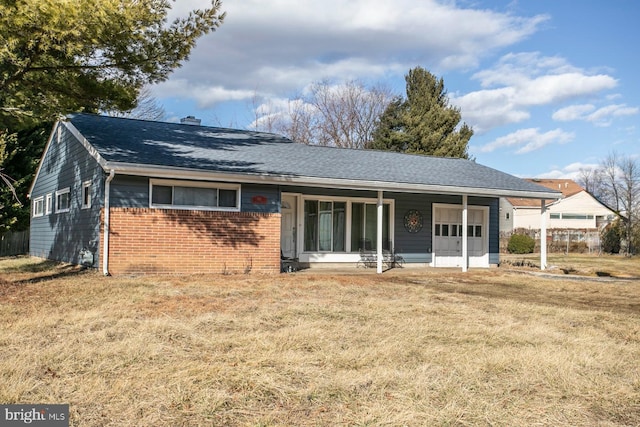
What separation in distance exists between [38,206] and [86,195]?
7.20 meters

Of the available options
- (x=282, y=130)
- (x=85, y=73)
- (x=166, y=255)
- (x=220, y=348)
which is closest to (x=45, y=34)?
(x=85, y=73)

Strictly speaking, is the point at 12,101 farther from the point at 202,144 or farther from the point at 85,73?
the point at 202,144

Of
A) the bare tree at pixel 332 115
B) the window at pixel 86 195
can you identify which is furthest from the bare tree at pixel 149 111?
the window at pixel 86 195

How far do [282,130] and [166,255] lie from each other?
2755 cm

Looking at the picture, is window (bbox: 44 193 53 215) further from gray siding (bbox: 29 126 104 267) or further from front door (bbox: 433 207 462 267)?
front door (bbox: 433 207 462 267)

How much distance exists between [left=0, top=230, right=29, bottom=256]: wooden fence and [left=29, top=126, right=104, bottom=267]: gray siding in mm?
2940

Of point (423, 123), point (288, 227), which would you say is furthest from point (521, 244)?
point (288, 227)

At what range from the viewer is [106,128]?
1598cm

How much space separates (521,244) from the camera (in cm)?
3306

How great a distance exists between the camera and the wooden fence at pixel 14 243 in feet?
76.0

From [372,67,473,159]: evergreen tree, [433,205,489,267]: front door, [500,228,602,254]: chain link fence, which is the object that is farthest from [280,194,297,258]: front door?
[500,228,602,254]: chain link fence

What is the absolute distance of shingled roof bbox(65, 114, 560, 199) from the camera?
13.2m

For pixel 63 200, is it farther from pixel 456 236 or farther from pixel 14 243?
pixel 456 236

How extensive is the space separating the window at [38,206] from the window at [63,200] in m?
2.75
